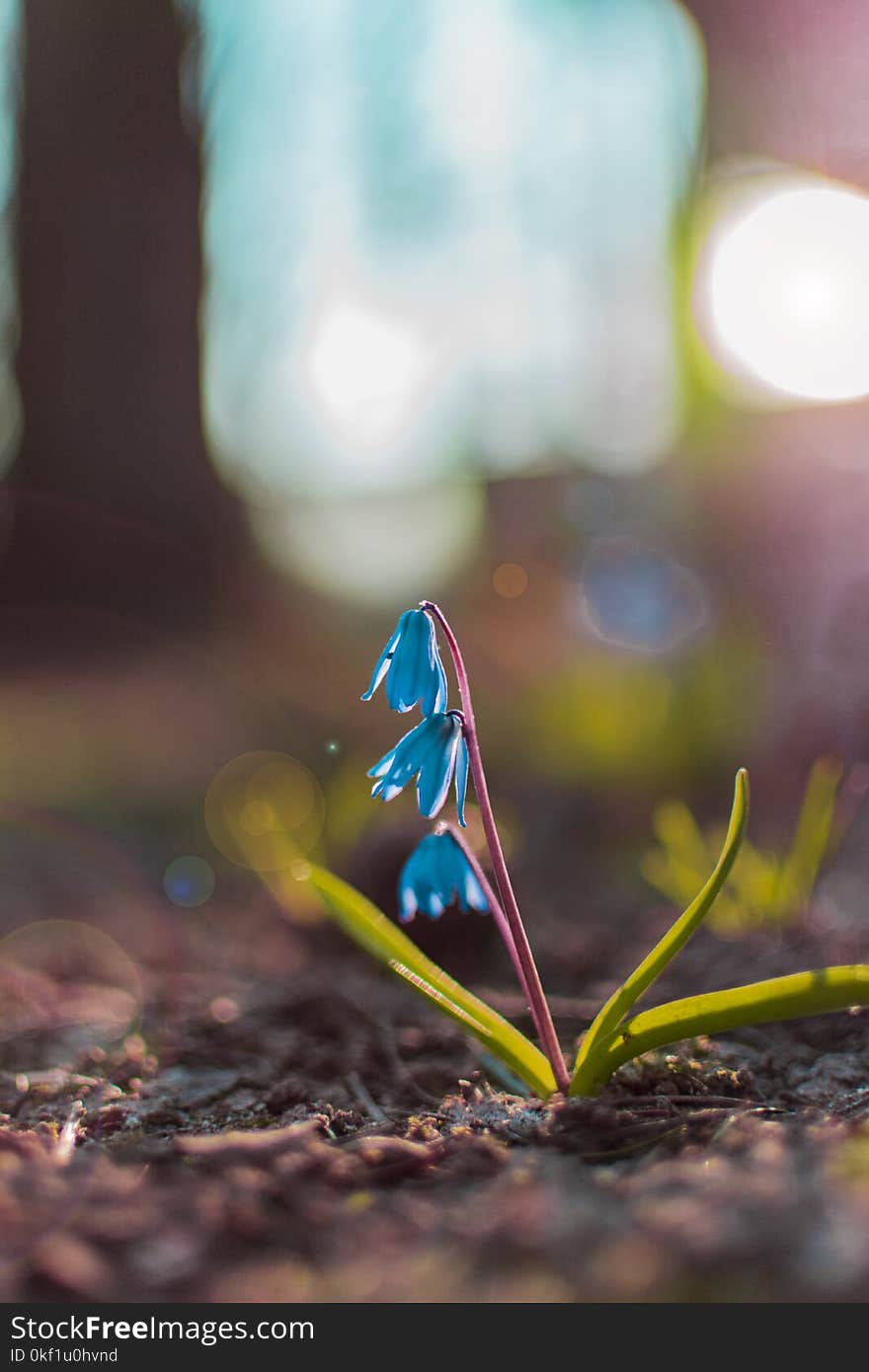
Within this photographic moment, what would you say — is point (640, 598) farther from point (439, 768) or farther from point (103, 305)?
point (103, 305)

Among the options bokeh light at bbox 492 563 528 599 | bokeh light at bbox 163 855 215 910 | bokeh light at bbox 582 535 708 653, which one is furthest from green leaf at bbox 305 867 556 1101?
bokeh light at bbox 492 563 528 599

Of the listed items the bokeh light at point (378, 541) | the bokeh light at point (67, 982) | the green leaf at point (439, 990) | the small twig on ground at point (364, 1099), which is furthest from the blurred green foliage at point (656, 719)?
the bokeh light at point (378, 541)

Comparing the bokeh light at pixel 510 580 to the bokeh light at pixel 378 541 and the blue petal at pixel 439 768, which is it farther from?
the blue petal at pixel 439 768

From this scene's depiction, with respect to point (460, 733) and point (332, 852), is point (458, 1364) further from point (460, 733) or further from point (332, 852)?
point (332, 852)

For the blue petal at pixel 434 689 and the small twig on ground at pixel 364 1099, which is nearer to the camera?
the blue petal at pixel 434 689

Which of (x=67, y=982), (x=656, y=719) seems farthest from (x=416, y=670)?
(x=656, y=719)

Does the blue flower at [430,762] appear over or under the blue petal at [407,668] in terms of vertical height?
under
